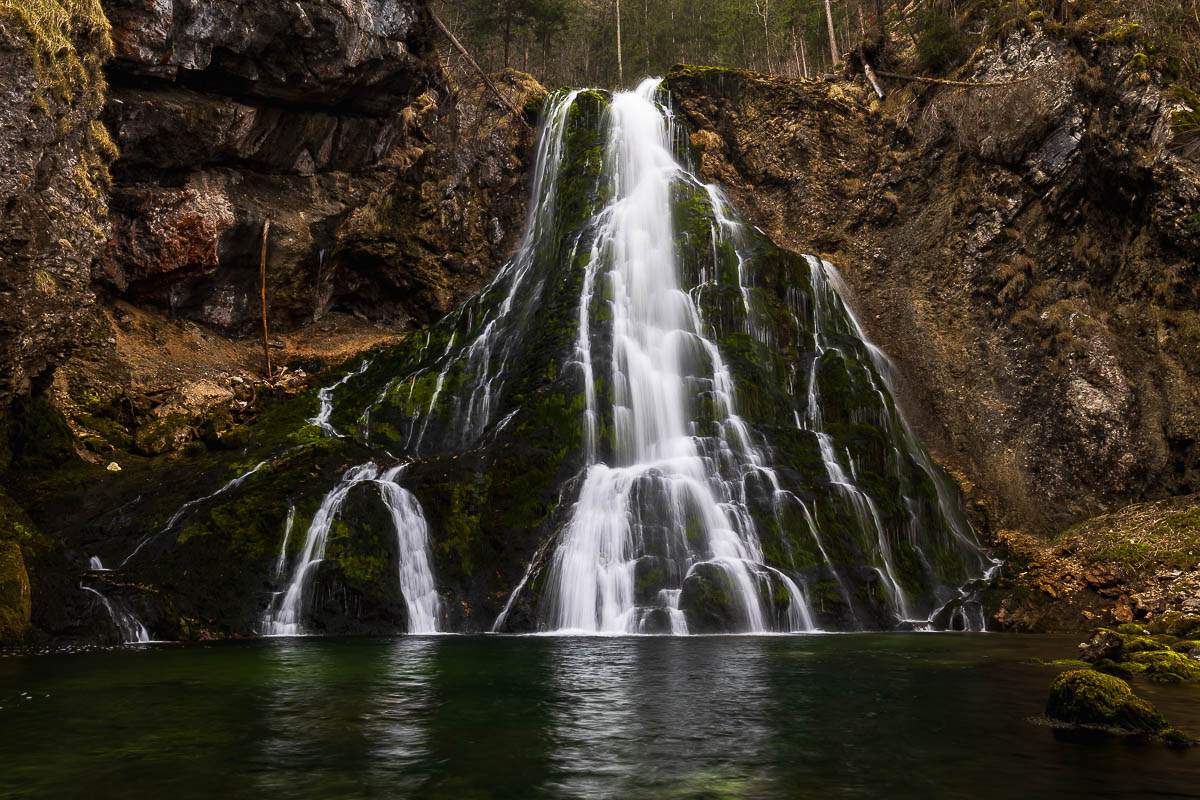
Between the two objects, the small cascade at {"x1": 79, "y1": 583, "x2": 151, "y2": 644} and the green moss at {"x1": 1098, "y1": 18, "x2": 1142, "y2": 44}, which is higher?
the green moss at {"x1": 1098, "y1": 18, "x2": 1142, "y2": 44}

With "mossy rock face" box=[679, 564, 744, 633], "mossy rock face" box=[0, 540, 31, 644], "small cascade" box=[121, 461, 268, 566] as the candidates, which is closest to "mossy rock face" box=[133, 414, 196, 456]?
"small cascade" box=[121, 461, 268, 566]

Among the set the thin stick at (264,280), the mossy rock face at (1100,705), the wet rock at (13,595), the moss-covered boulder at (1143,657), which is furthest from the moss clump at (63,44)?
the moss-covered boulder at (1143,657)

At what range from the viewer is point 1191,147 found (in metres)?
17.9

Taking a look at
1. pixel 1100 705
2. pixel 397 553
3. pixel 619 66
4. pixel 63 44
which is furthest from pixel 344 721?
pixel 619 66

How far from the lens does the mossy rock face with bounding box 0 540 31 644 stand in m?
10.3

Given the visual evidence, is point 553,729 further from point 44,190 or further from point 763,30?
point 763,30

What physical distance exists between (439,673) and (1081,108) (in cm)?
2286

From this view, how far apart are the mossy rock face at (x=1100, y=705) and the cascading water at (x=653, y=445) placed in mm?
6885

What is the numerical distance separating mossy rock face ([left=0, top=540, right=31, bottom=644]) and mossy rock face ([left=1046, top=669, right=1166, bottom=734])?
12635mm

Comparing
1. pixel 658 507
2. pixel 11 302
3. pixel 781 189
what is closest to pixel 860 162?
pixel 781 189

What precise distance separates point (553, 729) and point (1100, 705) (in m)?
4.47

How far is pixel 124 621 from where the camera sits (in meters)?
11.4

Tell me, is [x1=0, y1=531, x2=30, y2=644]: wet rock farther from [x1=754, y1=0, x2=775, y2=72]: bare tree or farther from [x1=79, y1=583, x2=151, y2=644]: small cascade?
[x1=754, y1=0, x2=775, y2=72]: bare tree

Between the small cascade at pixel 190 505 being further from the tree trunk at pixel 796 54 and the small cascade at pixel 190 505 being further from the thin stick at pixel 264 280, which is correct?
the tree trunk at pixel 796 54
